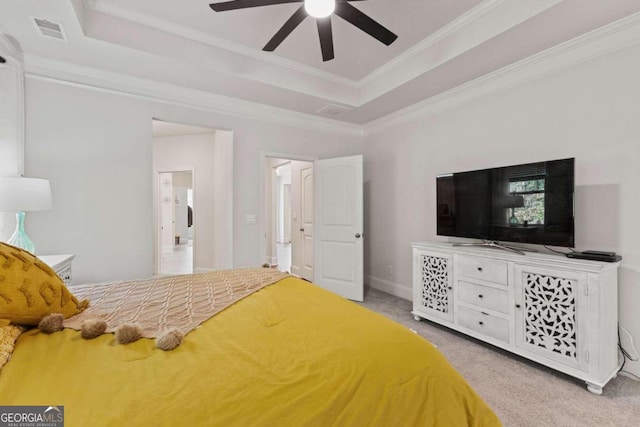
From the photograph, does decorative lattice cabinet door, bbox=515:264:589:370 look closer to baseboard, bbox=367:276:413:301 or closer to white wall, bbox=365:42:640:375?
white wall, bbox=365:42:640:375

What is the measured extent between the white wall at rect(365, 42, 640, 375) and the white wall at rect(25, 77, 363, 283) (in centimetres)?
290

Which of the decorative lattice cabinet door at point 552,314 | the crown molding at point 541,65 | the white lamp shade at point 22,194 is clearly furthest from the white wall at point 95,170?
the decorative lattice cabinet door at point 552,314

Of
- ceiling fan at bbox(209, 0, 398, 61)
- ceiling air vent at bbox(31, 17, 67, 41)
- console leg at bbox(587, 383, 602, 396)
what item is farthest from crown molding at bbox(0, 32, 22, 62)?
console leg at bbox(587, 383, 602, 396)

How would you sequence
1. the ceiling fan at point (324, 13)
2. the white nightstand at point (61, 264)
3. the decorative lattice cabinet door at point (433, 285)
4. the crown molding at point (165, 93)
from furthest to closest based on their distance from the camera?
the decorative lattice cabinet door at point (433, 285) → the crown molding at point (165, 93) → the white nightstand at point (61, 264) → the ceiling fan at point (324, 13)

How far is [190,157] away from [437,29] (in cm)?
472

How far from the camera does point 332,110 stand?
3.96 m

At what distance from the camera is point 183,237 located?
36.2 ft

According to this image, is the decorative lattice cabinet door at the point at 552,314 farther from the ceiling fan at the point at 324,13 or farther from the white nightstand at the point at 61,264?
the white nightstand at the point at 61,264

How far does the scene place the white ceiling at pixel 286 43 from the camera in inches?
86.0

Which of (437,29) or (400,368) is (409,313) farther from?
(437,29)

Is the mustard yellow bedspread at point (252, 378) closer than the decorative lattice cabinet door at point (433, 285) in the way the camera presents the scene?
Yes

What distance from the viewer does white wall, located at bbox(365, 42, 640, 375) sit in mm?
2168

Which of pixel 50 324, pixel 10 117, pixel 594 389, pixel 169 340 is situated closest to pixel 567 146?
pixel 594 389

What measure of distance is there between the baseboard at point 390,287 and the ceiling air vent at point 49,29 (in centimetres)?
444
